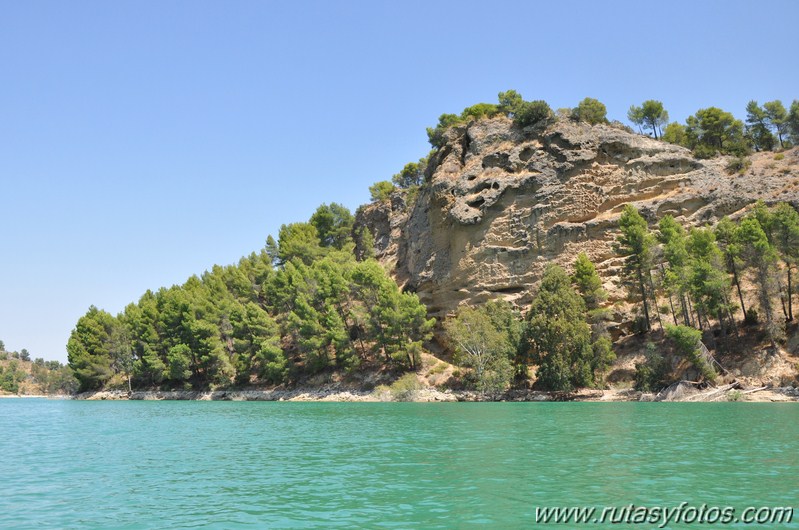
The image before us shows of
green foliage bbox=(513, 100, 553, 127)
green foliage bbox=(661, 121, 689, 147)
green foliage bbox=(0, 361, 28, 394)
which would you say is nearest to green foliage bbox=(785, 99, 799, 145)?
green foliage bbox=(661, 121, 689, 147)

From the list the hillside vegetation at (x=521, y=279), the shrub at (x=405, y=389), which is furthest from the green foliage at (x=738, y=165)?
the shrub at (x=405, y=389)

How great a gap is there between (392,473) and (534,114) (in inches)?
2279

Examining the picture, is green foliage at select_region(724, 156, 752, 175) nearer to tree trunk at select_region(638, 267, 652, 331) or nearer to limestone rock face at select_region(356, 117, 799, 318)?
limestone rock face at select_region(356, 117, 799, 318)

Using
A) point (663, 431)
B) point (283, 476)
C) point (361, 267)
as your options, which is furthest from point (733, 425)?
point (361, 267)

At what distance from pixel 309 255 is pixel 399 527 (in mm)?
77560

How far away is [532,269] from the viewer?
197ft

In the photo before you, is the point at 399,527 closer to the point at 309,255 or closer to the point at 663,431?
the point at 663,431

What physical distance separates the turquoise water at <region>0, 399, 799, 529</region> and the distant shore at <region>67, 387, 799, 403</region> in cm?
1402

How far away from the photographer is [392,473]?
594 inches

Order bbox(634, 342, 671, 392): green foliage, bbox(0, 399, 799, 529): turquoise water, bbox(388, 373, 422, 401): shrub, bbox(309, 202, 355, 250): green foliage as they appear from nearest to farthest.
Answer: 1. bbox(0, 399, 799, 529): turquoise water
2. bbox(634, 342, 671, 392): green foliage
3. bbox(388, 373, 422, 401): shrub
4. bbox(309, 202, 355, 250): green foliage

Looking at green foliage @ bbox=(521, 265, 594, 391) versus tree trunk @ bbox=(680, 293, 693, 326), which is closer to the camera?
green foliage @ bbox=(521, 265, 594, 391)

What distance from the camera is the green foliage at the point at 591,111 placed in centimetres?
6650

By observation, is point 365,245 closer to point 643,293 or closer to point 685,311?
point 643,293

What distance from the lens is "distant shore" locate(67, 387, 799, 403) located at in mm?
39562
